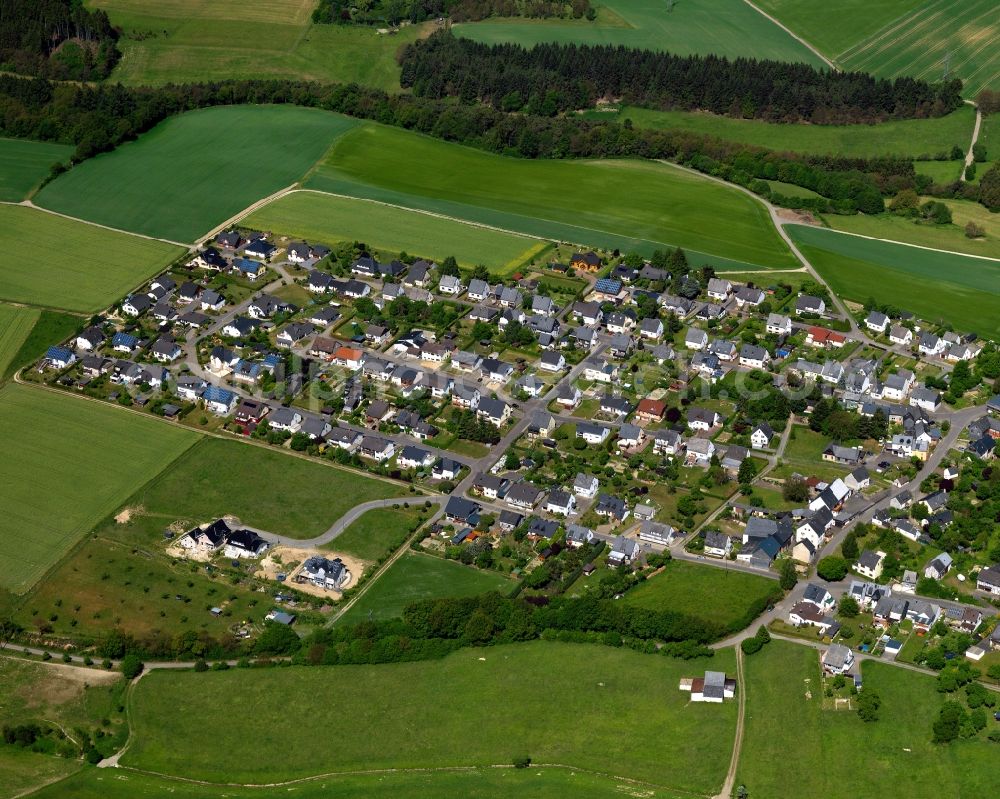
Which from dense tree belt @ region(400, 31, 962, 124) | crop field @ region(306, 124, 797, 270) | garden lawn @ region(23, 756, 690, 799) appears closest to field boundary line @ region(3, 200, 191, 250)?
crop field @ region(306, 124, 797, 270)

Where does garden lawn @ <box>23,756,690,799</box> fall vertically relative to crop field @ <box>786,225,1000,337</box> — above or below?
below

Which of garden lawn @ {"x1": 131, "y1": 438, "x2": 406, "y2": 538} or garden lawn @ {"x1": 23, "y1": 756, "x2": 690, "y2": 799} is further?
garden lawn @ {"x1": 131, "y1": 438, "x2": 406, "y2": 538}

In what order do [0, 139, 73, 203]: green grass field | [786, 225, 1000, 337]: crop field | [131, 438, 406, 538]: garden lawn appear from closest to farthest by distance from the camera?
[131, 438, 406, 538]: garden lawn < [786, 225, 1000, 337]: crop field < [0, 139, 73, 203]: green grass field

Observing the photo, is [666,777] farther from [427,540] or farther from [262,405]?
[262,405]

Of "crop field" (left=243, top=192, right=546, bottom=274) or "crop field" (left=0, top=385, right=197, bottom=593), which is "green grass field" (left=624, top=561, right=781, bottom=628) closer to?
"crop field" (left=0, top=385, right=197, bottom=593)

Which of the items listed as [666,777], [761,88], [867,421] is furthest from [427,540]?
[761,88]

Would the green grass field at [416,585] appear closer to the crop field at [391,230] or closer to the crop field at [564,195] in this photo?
the crop field at [391,230]

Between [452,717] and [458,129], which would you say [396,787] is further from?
[458,129]
